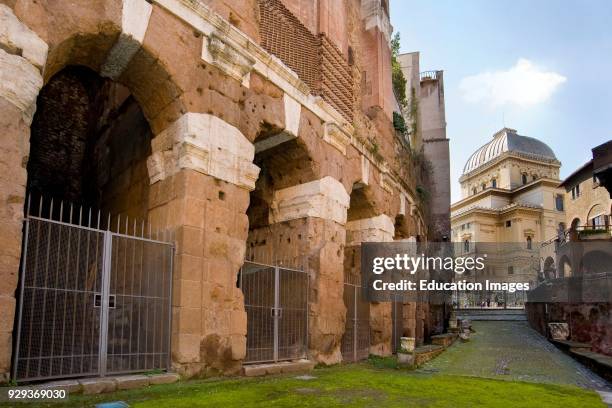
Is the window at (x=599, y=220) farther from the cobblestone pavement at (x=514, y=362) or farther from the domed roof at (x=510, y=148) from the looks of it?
the domed roof at (x=510, y=148)

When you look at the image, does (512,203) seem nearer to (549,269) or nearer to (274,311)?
(549,269)

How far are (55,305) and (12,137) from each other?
1.57 meters

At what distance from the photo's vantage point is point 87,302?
212 inches

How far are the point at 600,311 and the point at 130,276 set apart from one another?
1590cm

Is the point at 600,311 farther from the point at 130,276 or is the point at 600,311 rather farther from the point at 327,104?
the point at 130,276

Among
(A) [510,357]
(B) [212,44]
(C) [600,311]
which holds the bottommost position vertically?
(A) [510,357]

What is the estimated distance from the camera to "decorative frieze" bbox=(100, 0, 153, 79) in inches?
230

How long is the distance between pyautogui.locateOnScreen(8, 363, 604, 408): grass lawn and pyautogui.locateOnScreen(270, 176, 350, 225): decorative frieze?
101 inches

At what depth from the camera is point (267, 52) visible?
8.02 m

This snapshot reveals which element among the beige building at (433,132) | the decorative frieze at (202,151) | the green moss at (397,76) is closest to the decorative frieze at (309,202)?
the decorative frieze at (202,151)

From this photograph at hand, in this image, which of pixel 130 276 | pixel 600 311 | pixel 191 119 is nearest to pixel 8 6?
pixel 191 119

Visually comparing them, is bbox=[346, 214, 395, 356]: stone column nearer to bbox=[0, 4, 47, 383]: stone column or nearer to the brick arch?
the brick arch

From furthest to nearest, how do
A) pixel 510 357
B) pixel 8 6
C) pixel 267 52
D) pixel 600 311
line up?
pixel 600 311 → pixel 510 357 → pixel 267 52 → pixel 8 6

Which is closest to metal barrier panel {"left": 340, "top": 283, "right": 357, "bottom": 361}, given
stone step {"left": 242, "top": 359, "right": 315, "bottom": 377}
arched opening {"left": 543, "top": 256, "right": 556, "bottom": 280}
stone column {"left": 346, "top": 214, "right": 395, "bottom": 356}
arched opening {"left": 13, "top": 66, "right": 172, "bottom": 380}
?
stone column {"left": 346, "top": 214, "right": 395, "bottom": 356}
